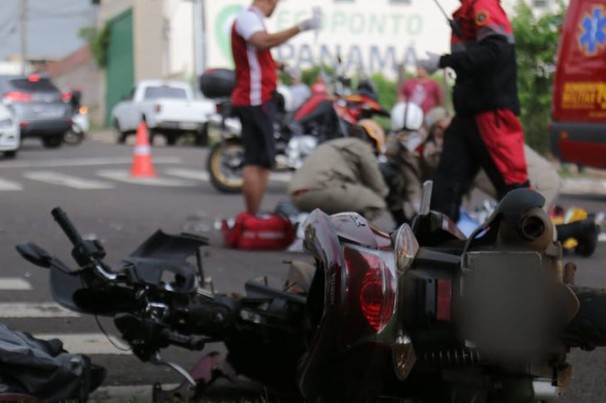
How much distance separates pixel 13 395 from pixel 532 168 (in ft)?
15.8

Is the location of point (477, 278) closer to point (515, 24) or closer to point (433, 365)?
point (433, 365)

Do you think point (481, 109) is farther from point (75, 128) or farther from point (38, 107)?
point (75, 128)

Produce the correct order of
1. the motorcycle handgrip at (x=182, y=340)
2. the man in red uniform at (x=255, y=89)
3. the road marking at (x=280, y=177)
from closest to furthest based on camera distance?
1. the motorcycle handgrip at (x=182, y=340)
2. the man in red uniform at (x=255, y=89)
3. the road marking at (x=280, y=177)

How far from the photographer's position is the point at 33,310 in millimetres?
6352

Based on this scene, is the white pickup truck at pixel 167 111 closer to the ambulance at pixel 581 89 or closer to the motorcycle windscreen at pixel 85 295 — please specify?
the ambulance at pixel 581 89

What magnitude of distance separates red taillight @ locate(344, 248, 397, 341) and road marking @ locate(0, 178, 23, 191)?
40.4 ft

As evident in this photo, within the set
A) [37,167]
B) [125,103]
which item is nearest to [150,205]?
[37,167]

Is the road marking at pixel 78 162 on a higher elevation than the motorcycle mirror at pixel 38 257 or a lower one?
lower

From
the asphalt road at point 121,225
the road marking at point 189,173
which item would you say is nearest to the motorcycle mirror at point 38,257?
the asphalt road at point 121,225

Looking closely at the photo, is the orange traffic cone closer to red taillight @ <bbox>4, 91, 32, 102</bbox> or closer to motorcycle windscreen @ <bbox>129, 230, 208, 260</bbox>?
red taillight @ <bbox>4, 91, 32, 102</bbox>

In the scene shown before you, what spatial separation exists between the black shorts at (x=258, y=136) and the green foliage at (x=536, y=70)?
10.7 metres

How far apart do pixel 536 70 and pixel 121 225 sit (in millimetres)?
10620

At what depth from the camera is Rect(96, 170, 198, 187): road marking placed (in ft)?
53.6

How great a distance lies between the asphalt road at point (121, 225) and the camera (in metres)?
5.15
